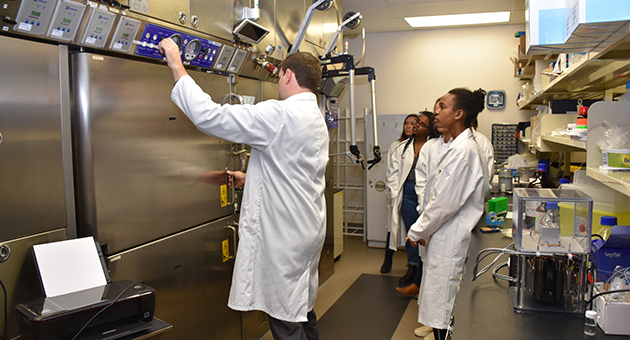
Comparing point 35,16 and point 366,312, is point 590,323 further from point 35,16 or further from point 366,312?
point 366,312

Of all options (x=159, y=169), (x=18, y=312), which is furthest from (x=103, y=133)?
(x=18, y=312)

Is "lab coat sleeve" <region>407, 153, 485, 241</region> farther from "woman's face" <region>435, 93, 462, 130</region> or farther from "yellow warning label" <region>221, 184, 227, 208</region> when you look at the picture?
"yellow warning label" <region>221, 184, 227, 208</region>

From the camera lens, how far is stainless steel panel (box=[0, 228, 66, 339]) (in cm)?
134

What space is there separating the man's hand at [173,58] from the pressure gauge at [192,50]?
292 millimetres

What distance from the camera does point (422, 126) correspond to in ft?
12.4

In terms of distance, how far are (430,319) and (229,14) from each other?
1.92 m

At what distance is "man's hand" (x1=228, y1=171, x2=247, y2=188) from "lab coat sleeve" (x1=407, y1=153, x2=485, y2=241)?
990 millimetres

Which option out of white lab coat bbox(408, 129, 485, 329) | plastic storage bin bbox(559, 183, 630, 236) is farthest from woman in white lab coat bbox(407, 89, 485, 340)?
plastic storage bin bbox(559, 183, 630, 236)

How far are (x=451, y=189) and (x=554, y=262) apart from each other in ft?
2.56

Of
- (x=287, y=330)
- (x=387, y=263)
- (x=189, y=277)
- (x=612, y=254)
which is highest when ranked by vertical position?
(x=612, y=254)

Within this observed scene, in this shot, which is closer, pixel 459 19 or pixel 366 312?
pixel 366 312

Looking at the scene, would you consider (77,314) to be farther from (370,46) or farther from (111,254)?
(370,46)

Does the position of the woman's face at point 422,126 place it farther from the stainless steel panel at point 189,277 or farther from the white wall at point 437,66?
the stainless steel panel at point 189,277

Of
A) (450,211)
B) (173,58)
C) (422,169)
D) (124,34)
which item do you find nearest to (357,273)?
(422,169)
